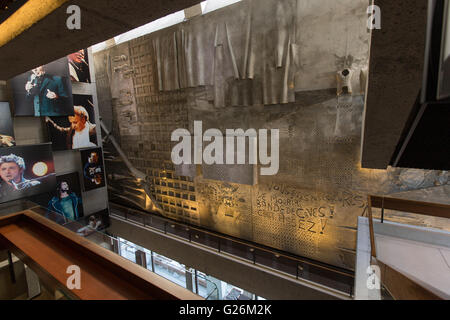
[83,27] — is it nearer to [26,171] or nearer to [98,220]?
[26,171]

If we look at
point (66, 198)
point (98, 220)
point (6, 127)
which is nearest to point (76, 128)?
point (6, 127)

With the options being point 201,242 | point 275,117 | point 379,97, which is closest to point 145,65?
point 275,117

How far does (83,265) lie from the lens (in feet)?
4.66

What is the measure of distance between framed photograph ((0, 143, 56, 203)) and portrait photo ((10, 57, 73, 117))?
0.98 metres

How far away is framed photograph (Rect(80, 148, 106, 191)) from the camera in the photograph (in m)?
7.12

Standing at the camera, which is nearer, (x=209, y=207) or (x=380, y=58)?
(x=380, y=58)

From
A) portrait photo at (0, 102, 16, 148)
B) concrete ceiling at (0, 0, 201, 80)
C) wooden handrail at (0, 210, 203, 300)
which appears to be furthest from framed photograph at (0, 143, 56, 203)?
concrete ceiling at (0, 0, 201, 80)

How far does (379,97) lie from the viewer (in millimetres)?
1488

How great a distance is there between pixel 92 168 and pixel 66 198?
1182 millimetres

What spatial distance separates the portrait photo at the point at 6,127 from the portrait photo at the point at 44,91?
0.18m

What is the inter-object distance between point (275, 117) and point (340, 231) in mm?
3031

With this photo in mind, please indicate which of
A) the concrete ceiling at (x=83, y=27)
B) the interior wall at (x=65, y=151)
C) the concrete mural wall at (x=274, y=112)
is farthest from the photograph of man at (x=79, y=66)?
the concrete ceiling at (x=83, y=27)
